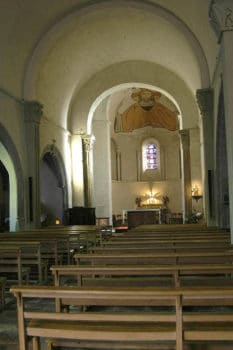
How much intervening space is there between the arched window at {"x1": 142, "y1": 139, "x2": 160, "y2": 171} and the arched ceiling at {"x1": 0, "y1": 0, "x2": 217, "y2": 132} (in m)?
10.2

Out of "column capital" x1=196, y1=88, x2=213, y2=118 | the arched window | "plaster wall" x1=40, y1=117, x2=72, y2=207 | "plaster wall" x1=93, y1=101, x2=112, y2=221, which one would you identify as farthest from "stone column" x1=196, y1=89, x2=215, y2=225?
A: the arched window

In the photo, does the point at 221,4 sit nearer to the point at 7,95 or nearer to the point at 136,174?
the point at 7,95

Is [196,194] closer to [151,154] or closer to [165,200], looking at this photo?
[165,200]

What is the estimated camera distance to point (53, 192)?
17812mm

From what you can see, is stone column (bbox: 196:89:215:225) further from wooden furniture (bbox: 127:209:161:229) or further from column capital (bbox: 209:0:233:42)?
wooden furniture (bbox: 127:209:161:229)

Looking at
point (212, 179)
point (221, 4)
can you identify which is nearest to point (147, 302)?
point (221, 4)

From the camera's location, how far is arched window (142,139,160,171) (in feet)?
93.8

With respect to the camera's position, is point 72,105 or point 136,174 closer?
point 72,105

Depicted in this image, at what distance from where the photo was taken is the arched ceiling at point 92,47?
12.1 metres

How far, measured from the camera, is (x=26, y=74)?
13.4m

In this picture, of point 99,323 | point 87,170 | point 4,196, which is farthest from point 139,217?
point 99,323

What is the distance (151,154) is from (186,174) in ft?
33.4

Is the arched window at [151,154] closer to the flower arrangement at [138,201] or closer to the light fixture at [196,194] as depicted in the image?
the flower arrangement at [138,201]

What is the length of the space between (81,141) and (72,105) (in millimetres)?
1632
